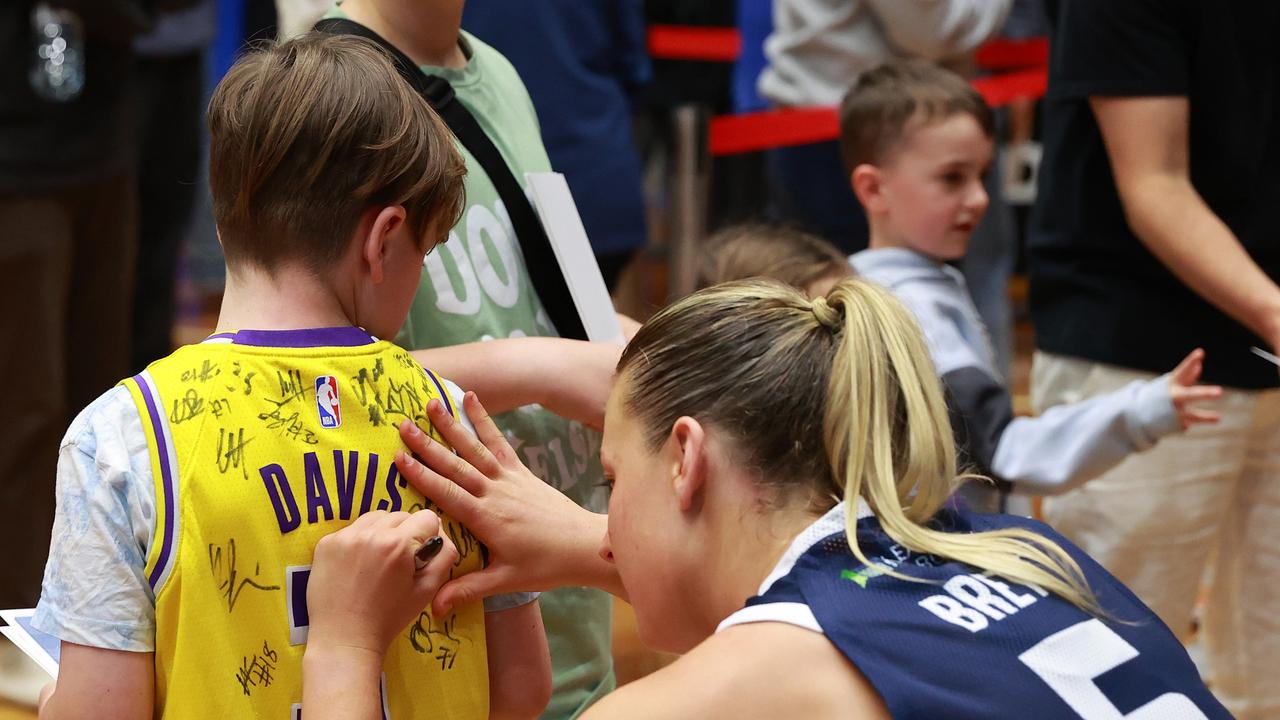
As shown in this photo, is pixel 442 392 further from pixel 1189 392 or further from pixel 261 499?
pixel 1189 392

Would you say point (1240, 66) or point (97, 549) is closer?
point (97, 549)

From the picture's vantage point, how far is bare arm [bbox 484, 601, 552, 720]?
134cm

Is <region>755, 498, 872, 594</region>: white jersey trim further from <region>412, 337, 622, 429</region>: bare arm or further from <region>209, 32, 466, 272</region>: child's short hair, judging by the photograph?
<region>209, 32, 466, 272</region>: child's short hair

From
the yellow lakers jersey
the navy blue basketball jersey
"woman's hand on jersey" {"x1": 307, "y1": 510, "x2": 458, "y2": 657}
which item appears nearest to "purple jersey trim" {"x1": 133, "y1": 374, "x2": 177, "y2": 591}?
the yellow lakers jersey

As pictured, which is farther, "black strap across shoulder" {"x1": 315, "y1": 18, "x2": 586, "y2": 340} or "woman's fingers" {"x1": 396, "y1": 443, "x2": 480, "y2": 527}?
"black strap across shoulder" {"x1": 315, "y1": 18, "x2": 586, "y2": 340}

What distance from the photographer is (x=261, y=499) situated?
3.73 feet

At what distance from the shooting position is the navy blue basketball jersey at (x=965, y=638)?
1069mm

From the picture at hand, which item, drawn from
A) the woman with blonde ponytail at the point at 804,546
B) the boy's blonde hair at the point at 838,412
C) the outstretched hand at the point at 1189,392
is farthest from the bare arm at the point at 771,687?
the outstretched hand at the point at 1189,392

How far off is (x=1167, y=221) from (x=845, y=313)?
4.14ft

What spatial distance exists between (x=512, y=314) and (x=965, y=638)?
0.68 metres

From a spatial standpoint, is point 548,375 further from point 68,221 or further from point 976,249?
point 976,249

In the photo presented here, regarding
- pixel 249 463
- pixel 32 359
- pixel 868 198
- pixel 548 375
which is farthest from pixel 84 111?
pixel 249 463

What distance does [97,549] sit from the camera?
1095mm
